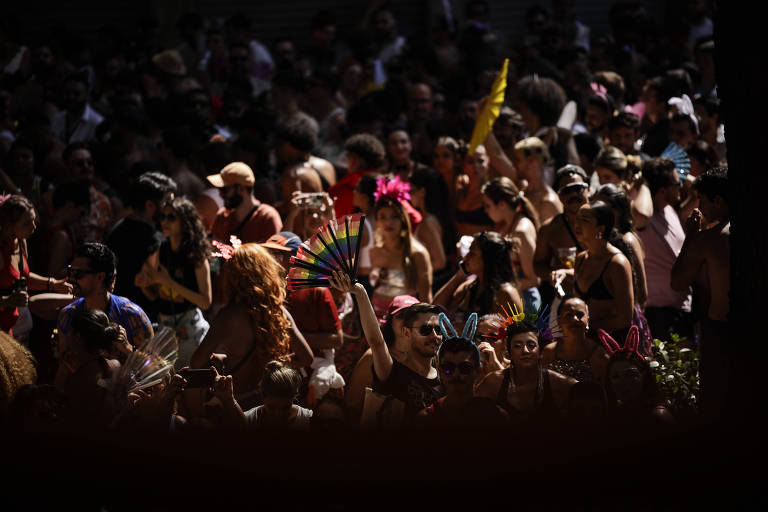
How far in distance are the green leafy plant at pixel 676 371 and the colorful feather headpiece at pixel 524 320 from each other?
25.6 inches

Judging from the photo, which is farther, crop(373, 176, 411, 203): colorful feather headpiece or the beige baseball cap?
the beige baseball cap

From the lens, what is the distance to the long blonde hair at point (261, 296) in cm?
457

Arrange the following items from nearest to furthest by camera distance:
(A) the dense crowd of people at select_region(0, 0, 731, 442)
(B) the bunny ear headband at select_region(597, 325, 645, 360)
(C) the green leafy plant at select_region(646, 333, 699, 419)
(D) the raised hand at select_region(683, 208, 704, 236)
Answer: (A) the dense crowd of people at select_region(0, 0, 731, 442) < (B) the bunny ear headband at select_region(597, 325, 645, 360) < (C) the green leafy plant at select_region(646, 333, 699, 419) < (D) the raised hand at select_region(683, 208, 704, 236)

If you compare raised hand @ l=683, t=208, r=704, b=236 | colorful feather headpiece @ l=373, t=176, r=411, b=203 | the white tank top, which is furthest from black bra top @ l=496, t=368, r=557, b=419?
the white tank top

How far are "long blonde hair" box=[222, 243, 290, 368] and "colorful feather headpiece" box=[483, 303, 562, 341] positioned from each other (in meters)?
1.09

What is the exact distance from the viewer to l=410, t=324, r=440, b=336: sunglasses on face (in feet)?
14.9

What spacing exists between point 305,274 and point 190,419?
0.87 m

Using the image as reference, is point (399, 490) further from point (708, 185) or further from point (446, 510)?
point (708, 185)

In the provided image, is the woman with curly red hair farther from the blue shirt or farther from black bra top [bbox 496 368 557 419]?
black bra top [bbox 496 368 557 419]

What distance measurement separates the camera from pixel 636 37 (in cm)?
1148

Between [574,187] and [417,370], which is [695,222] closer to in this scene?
[574,187]

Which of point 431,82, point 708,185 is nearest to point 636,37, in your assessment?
point 431,82

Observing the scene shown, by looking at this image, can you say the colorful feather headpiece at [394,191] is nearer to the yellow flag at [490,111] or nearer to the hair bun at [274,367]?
the yellow flag at [490,111]

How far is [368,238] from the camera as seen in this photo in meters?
6.67
